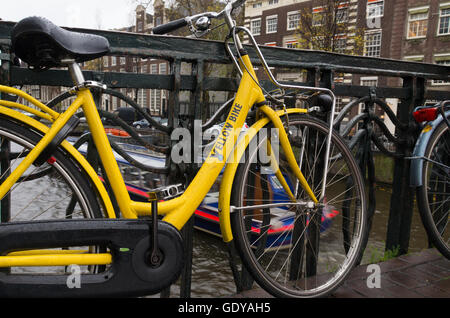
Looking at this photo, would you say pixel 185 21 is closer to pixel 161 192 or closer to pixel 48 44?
pixel 48 44

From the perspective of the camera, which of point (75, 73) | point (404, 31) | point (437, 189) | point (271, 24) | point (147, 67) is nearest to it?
point (75, 73)

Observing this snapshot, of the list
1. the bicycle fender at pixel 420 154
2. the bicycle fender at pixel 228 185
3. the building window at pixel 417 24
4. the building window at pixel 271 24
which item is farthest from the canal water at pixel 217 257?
the building window at pixel 271 24

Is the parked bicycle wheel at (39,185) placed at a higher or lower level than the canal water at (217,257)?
higher

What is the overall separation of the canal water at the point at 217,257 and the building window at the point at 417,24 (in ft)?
55.5

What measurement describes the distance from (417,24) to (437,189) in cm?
2263

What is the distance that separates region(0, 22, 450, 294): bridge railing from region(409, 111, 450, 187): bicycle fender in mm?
234

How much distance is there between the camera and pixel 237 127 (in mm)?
1786

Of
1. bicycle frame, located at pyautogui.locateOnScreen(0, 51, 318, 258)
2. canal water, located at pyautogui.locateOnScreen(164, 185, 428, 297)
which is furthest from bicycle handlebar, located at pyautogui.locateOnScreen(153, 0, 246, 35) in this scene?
canal water, located at pyautogui.locateOnScreen(164, 185, 428, 297)

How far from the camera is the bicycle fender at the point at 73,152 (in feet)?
4.60

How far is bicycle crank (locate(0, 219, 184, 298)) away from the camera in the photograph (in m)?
1.37

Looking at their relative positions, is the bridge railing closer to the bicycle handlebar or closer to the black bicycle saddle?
the bicycle handlebar

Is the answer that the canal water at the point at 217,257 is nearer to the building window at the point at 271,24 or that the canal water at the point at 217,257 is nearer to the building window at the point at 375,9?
the building window at the point at 375,9

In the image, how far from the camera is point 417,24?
867 inches

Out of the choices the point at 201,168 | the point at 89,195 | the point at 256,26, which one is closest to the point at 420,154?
the point at 201,168
